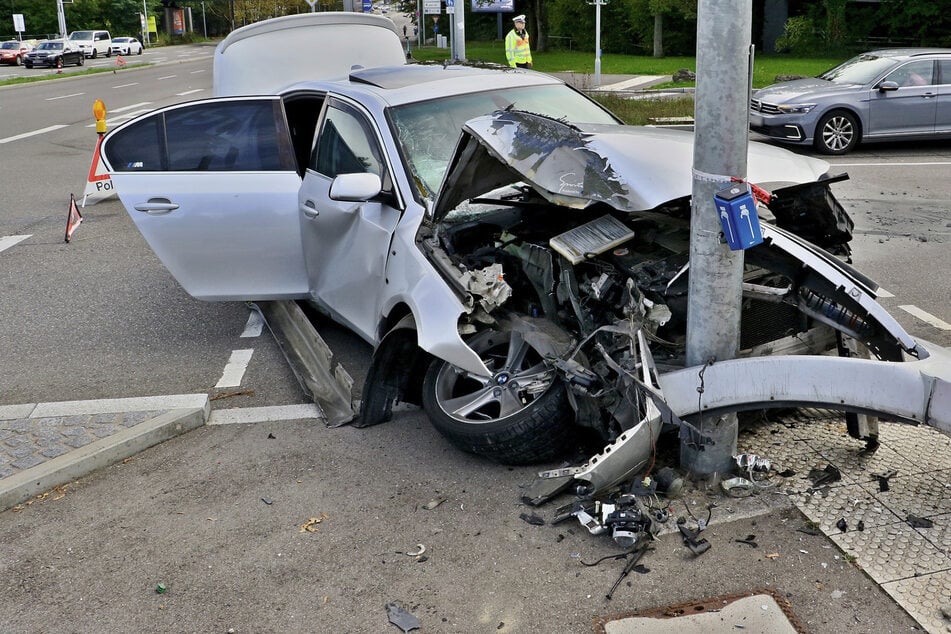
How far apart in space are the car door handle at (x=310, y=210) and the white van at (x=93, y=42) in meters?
54.4

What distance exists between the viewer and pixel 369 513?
14.1ft

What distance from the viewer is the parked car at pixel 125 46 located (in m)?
59.8

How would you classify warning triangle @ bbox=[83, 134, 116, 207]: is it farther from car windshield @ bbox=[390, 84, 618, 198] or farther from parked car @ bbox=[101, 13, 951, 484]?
car windshield @ bbox=[390, 84, 618, 198]

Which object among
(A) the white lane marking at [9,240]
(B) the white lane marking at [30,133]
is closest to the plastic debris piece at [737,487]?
(A) the white lane marking at [9,240]

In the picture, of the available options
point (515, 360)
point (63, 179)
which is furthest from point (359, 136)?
point (63, 179)

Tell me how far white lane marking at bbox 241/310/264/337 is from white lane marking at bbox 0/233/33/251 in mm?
3930

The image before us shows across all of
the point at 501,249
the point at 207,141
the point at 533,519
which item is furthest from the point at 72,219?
the point at 533,519

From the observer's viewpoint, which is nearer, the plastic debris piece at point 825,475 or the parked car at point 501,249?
the parked car at point 501,249

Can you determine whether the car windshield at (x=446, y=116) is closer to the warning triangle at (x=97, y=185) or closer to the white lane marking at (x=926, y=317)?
the white lane marking at (x=926, y=317)

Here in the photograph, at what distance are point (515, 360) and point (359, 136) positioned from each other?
7.01 feet

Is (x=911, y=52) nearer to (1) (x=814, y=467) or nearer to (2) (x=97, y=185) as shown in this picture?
(2) (x=97, y=185)

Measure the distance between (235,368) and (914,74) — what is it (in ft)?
40.2

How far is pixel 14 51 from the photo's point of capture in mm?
51250

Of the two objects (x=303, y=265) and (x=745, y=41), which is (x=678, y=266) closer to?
(x=745, y=41)
